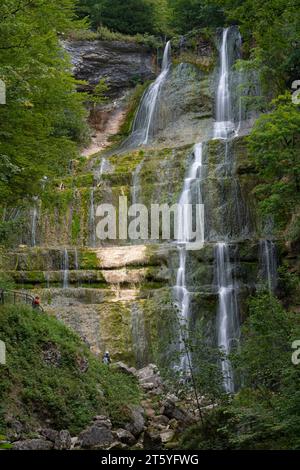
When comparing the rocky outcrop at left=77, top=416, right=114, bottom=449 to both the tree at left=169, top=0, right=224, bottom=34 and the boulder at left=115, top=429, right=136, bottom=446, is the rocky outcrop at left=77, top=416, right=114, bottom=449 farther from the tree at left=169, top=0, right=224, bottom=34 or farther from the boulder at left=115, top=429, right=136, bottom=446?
the tree at left=169, top=0, right=224, bottom=34

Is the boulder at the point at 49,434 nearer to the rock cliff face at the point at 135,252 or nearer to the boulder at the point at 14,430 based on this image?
the boulder at the point at 14,430

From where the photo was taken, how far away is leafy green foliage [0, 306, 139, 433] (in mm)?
12406

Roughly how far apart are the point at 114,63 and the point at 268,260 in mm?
24072

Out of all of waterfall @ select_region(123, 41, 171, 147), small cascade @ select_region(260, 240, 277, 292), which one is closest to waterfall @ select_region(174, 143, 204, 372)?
small cascade @ select_region(260, 240, 277, 292)

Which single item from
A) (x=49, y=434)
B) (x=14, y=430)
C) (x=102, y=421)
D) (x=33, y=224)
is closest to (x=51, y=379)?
(x=102, y=421)

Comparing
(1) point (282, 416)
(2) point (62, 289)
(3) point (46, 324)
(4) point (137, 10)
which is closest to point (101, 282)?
(2) point (62, 289)

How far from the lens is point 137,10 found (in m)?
42.7

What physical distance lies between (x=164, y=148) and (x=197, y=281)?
410 inches

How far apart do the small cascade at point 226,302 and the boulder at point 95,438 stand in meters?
8.28

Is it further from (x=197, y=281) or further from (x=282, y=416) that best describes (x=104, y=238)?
(x=282, y=416)

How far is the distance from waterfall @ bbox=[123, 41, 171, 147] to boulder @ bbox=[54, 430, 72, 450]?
24.1m

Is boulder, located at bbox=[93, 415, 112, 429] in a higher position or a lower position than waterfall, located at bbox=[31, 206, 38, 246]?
lower

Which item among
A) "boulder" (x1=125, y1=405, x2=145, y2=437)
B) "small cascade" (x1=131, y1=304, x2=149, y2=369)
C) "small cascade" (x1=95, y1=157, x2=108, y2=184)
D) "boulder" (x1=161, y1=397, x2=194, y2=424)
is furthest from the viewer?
"small cascade" (x1=95, y1=157, x2=108, y2=184)
